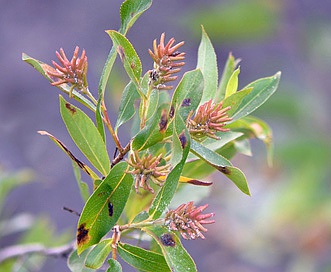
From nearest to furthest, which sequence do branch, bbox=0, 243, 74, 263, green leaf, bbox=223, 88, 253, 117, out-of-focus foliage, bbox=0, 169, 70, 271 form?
1. green leaf, bbox=223, 88, 253, 117
2. branch, bbox=0, 243, 74, 263
3. out-of-focus foliage, bbox=0, 169, 70, 271

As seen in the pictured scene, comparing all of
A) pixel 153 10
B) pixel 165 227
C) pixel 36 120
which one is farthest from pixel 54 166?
pixel 165 227

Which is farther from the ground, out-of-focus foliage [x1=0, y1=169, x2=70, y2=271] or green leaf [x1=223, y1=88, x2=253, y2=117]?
green leaf [x1=223, y1=88, x2=253, y2=117]

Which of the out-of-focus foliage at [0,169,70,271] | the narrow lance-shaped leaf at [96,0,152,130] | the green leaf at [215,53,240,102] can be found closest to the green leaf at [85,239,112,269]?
the narrow lance-shaped leaf at [96,0,152,130]

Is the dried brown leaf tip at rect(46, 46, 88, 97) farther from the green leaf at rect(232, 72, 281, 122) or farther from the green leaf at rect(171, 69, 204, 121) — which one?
the green leaf at rect(232, 72, 281, 122)

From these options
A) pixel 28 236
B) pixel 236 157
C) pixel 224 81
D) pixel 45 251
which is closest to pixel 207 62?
pixel 224 81

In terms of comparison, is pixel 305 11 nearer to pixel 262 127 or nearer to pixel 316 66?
pixel 316 66

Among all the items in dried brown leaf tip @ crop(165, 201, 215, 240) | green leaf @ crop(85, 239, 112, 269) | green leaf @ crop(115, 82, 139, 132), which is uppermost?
green leaf @ crop(115, 82, 139, 132)
